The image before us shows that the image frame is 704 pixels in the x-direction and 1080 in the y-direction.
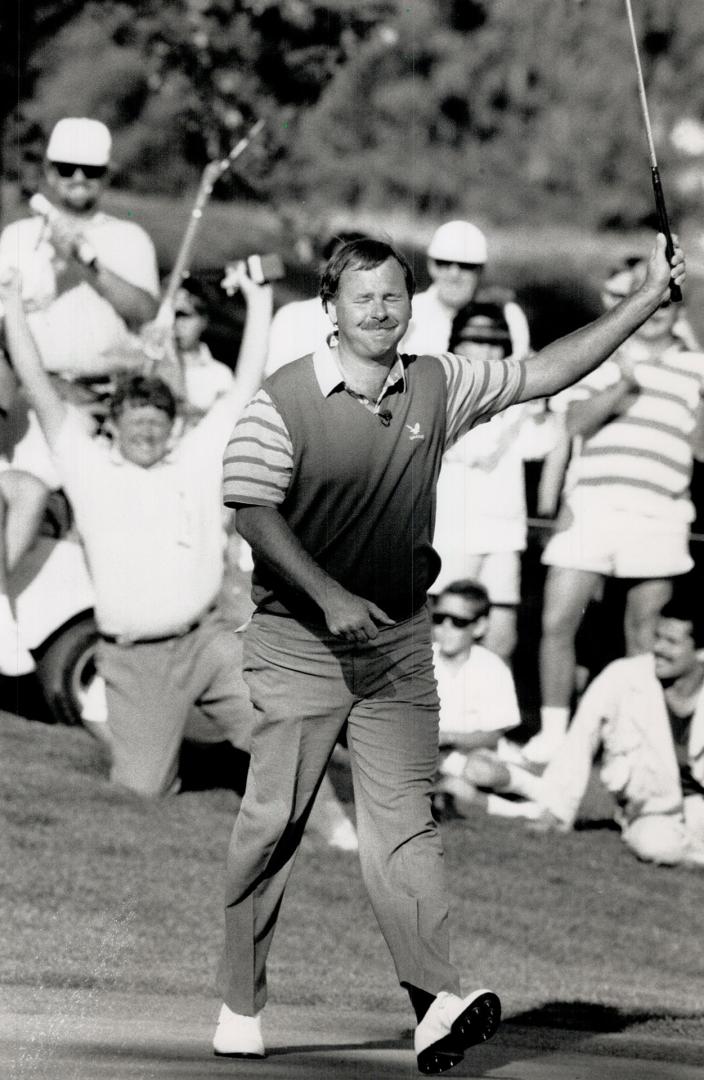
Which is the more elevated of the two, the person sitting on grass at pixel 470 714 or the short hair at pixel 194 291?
the short hair at pixel 194 291

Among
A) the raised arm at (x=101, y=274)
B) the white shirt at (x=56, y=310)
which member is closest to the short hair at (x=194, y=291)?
the raised arm at (x=101, y=274)

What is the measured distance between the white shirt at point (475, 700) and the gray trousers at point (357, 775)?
3741 mm

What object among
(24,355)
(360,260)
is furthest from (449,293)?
(360,260)

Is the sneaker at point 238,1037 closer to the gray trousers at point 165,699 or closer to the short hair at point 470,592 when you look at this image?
the gray trousers at point 165,699

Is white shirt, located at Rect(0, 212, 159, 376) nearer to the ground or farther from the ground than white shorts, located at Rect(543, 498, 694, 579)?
farther from the ground

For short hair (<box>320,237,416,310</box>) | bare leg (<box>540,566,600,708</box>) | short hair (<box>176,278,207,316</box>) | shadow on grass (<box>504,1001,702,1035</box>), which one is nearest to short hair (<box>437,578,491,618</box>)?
bare leg (<box>540,566,600,708</box>)

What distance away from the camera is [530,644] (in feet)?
37.2

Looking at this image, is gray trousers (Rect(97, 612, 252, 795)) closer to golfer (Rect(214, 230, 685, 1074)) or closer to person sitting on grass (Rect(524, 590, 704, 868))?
person sitting on grass (Rect(524, 590, 704, 868))

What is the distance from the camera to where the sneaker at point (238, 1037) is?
559 centimetres

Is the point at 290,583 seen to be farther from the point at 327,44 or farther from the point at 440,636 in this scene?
the point at 327,44

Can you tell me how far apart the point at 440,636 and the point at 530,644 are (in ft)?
6.61

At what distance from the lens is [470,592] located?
937 centimetres

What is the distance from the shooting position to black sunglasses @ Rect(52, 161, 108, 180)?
9.84 metres

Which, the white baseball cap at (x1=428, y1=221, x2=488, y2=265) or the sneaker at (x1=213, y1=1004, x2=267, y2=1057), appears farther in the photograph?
the white baseball cap at (x1=428, y1=221, x2=488, y2=265)
